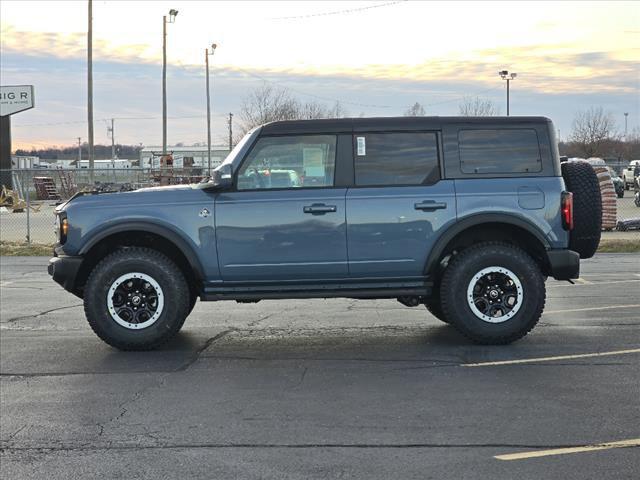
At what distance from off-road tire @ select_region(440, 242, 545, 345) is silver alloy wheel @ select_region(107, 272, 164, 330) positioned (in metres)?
2.68

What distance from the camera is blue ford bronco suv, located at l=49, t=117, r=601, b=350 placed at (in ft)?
23.4

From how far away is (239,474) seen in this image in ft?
14.1

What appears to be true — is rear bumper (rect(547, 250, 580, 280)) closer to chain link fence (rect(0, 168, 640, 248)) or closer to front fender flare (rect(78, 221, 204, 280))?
front fender flare (rect(78, 221, 204, 280))

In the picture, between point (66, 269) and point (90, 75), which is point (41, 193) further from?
point (66, 269)

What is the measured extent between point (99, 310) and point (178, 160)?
2314 inches

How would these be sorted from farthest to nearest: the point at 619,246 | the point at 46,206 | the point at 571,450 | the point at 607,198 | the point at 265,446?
1. the point at 46,206
2. the point at 607,198
3. the point at 619,246
4. the point at 265,446
5. the point at 571,450

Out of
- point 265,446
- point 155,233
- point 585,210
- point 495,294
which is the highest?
point 585,210

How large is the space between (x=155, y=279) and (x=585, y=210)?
4.12m

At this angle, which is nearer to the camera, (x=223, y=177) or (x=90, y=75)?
(x=223, y=177)

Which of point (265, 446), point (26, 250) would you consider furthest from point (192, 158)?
point (265, 446)

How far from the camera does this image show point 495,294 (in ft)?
23.9

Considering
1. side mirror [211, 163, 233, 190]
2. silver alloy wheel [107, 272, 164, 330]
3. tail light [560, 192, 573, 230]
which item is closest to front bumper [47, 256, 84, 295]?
silver alloy wheel [107, 272, 164, 330]

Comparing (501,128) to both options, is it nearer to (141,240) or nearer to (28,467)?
(141,240)

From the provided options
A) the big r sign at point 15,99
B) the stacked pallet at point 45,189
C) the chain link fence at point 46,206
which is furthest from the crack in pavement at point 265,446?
the stacked pallet at point 45,189
